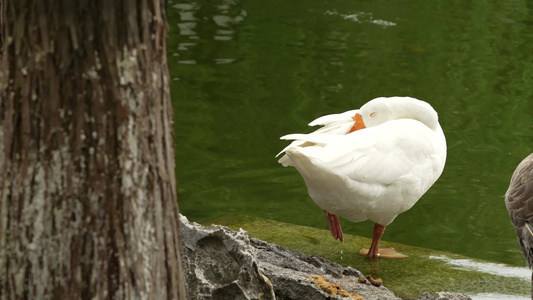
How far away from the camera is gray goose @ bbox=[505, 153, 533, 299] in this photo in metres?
3.75

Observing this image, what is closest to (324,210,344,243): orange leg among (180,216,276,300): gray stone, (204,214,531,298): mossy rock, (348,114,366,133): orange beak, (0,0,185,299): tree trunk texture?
(204,214,531,298): mossy rock

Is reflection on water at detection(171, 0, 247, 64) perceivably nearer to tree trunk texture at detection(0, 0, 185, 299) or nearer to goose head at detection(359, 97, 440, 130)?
goose head at detection(359, 97, 440, 130)

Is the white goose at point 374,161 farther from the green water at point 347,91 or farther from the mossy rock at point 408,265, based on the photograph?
the green water at point 347,91

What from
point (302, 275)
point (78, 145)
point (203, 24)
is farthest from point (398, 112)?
point (203, 24)

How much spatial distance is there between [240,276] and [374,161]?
5.11 ft

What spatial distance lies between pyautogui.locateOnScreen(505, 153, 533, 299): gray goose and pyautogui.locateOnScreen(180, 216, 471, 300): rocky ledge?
0.49 meters

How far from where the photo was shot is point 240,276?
3.12 meters

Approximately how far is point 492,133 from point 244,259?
5.49 meters

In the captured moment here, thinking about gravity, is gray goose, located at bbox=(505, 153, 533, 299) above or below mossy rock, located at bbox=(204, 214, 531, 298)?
above

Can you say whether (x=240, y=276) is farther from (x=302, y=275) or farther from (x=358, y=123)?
(x=358, y=123)

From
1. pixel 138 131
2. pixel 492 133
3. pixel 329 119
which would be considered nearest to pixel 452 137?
pixel 492 133

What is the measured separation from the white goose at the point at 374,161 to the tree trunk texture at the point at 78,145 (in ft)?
7.54

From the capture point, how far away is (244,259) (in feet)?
10.4

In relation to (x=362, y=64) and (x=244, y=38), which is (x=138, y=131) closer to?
(x=362, y=64)
